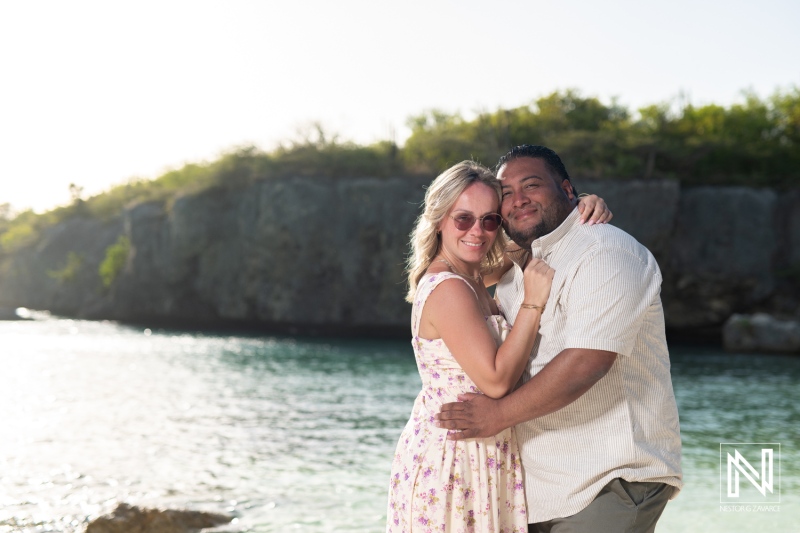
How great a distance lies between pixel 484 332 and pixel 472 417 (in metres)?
0.27

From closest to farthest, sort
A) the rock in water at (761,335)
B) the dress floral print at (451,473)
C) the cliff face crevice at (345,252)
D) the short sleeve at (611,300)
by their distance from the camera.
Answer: the short sleeve at (611,300), the dress floral print at (451,473), the rock in water at (761,335), the cliff face crevice at (345,252)

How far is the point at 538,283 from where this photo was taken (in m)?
2.56

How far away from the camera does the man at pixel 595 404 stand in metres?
2.36

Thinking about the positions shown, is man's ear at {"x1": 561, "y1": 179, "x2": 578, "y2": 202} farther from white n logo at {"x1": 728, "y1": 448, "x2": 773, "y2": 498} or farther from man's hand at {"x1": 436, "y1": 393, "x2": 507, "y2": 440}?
white n logo at {"x1": 728, "y1": 448, "x2": 773, "y2": 498}

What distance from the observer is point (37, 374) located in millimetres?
18781

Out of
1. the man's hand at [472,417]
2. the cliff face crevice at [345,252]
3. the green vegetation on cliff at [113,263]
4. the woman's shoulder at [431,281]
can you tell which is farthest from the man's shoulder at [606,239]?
the green vegetation on cliff at [113,263]

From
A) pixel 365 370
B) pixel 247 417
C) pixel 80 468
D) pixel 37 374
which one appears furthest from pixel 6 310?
pixel 80 468

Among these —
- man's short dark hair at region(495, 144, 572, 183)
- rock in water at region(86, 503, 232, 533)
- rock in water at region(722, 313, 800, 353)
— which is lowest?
rock in water at region(722, 313, 800, 353)

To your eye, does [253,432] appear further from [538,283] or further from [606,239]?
[606,239]

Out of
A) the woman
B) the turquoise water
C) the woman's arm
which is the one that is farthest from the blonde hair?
the turquoise water

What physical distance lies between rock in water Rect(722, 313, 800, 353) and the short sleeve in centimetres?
2574

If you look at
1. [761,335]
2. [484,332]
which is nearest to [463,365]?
[484,332]

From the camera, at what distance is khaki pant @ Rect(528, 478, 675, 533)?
239 centimetres

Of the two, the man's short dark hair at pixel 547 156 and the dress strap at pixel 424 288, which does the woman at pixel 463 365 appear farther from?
the man's short dark hair at pixel 547 156
